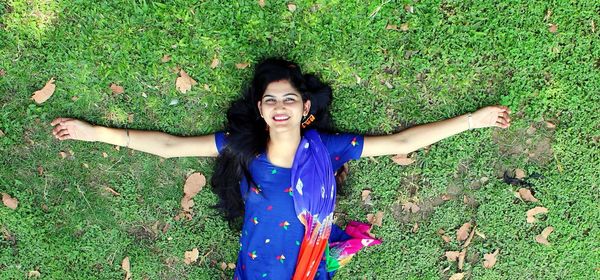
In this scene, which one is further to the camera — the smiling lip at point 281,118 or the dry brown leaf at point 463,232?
the dry brown leaf at point 463,232

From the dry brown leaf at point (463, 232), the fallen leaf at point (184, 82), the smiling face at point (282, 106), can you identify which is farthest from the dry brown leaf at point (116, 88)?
the dry brown leaf at point (463, 232)

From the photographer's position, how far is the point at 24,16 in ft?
15.7

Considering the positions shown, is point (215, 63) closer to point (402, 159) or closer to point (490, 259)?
point (402, 159)

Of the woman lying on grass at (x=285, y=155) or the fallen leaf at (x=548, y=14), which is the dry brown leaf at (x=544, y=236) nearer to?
the woman lying on grass at (x=285, y=155)

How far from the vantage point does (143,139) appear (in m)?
4.87

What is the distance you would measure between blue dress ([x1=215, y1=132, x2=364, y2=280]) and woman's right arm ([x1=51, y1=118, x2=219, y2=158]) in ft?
0.60

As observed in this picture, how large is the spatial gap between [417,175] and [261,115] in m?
1.88

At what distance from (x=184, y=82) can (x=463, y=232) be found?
339 cm

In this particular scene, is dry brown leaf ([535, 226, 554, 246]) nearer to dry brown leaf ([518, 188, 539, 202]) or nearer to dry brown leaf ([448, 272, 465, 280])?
→ dry brown leaf ([518, 188, 539, 202])

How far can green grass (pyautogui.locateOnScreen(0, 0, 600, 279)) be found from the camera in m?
4.80

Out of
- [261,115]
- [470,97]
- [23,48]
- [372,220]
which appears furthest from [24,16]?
[470,97]

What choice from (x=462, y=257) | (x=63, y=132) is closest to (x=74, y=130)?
(x=63, y=132)

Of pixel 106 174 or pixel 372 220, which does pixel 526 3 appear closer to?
pixel 372 220

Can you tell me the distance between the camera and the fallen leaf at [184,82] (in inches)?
193
